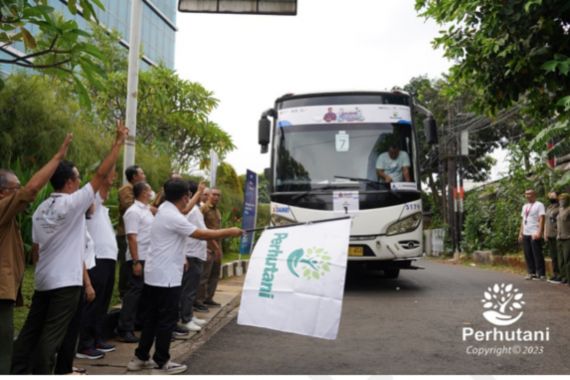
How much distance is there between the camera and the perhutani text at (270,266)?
4539 mm

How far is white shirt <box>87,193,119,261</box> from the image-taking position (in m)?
5.09

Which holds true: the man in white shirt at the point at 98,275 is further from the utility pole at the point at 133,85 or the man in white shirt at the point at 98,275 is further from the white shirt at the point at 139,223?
the utility pole at the point at 133,85

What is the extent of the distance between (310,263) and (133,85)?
4737 millimetres

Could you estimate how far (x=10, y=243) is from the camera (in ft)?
11.8

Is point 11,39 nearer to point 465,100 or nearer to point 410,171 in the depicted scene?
point 410,171

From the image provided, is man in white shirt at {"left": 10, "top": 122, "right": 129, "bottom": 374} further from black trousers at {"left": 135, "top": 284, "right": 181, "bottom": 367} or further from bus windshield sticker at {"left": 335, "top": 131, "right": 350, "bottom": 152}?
bus windshield sticker at {"left": 335, "top": 131, "right": 350, "bottom": 152}

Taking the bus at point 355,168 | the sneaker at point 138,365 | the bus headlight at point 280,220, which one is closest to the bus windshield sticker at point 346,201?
the bus at point 355,168

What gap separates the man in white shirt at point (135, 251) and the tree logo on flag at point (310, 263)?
179 cm

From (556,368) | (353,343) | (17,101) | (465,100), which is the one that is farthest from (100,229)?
(465,100)

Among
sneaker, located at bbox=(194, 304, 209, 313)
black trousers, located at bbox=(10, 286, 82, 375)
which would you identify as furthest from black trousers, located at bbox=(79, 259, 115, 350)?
sneaker, located at bbox=(194, 304, 209, 313)

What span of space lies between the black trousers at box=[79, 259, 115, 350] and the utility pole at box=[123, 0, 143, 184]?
104 inches

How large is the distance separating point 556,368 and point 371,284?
611cm

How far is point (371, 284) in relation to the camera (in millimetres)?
10875

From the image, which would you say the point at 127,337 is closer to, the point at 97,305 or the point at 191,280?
the point at 97,305
